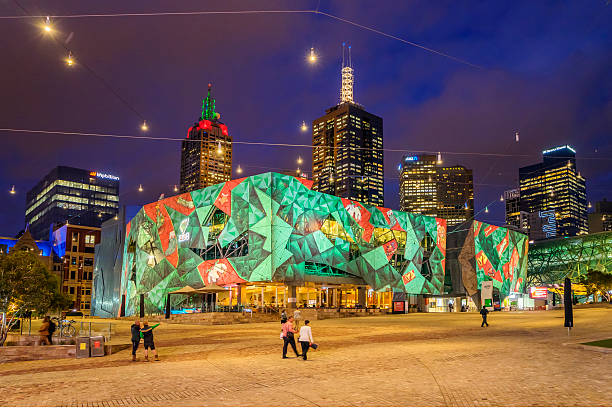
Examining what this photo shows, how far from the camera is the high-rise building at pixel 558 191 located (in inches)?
5236

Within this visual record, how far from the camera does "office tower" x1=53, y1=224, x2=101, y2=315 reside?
3962 inches

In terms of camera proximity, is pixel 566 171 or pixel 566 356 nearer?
pixel 566 356

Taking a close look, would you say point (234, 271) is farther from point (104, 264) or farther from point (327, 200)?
point (104, 264)

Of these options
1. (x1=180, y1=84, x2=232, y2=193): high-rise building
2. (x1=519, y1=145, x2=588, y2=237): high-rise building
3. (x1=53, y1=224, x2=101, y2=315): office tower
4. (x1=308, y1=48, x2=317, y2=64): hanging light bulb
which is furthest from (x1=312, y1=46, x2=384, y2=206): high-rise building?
(x1=308, y1=48, x2=317, y2=64): hanging light bulb

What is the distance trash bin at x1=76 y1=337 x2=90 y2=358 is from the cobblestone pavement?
3.27ft

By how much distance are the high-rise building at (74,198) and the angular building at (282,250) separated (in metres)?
96.2

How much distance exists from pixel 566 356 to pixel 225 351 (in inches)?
465

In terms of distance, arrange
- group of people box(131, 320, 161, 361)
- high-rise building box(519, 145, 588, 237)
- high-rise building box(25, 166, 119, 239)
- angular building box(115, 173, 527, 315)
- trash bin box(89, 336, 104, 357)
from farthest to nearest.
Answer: high-rise building box(25, 166, 119, 239)
high-rise building box(519, 145, 588, 237)
angular building box(115, 173, 527, 315)
trash bin box(89, 336, 104, 357)
group of people box(131, 320, 161, 361)

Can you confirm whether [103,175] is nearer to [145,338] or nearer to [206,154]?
[206,154]

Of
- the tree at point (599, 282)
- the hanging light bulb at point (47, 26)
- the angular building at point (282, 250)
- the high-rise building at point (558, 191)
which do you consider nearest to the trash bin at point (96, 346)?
the hanging light bulb at point (47, 26)

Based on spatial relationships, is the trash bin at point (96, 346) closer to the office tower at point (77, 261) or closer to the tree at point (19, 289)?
the tree at point (19, 289)

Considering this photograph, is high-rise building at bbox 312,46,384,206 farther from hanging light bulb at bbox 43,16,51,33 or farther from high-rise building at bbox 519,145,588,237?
hanging light bulb at bbox 43,16,51,33

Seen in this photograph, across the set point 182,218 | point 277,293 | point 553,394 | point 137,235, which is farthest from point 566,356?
point 137,235

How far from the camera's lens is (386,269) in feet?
214
